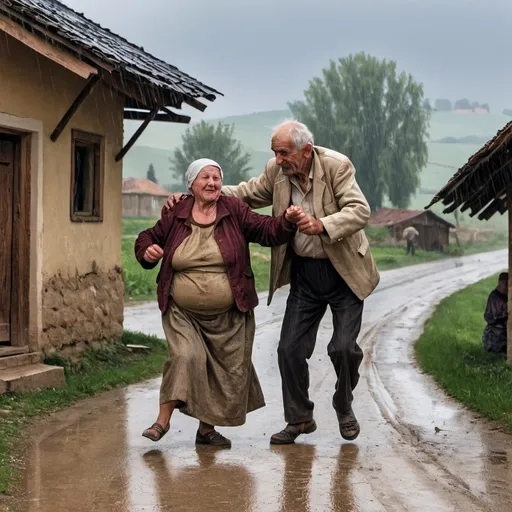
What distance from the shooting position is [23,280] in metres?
10.1

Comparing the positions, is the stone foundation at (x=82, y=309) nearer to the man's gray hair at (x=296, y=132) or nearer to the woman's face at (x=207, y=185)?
the woman's face at (x=207, y=185)

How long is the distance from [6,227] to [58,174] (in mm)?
855

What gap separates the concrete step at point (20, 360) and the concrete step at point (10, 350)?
0.08 m

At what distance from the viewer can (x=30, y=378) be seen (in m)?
9.09

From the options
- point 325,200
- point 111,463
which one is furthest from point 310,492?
point 325,200

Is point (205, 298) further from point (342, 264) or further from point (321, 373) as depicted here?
point (321, 373)

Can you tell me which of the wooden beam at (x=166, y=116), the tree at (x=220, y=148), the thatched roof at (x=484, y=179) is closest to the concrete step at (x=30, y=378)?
the thatched roof at (x=484, y=179)

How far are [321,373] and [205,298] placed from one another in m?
4.46

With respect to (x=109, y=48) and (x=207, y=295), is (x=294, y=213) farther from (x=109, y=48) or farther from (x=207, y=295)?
(x=109, y=48)

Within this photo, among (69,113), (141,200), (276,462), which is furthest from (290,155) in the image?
(141,200)

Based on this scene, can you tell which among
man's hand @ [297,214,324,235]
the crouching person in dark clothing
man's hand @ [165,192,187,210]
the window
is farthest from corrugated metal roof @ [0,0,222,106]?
the crouching person in dark clothing

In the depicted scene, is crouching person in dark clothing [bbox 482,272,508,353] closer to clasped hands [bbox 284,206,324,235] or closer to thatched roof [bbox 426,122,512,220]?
thatched roof [bbox 426,122,512,220]

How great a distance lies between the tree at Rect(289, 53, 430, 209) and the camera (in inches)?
3108

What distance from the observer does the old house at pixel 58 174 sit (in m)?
9.35
